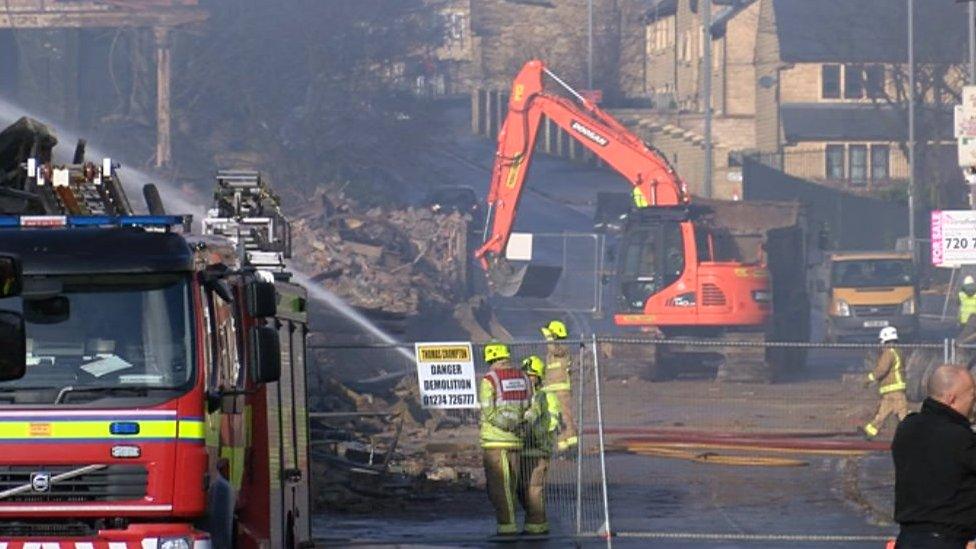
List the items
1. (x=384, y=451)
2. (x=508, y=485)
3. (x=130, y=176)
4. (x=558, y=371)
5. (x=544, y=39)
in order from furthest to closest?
(x=544, y=39) → (x=130, y=176) → (x=384, y=451) → (x=558, y=371) → (x=508, y=485)

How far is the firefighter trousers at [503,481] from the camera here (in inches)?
651

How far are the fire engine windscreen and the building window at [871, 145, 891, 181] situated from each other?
7278cm

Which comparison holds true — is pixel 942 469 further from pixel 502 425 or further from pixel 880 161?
pixel 880 161

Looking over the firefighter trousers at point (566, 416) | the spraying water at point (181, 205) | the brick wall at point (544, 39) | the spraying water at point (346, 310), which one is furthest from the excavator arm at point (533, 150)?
the brick wall at point (544, 39)

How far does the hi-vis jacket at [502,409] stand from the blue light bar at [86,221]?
607cm

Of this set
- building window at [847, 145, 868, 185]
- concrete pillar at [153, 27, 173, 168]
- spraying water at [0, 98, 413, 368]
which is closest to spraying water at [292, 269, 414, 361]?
spraying water at [0, 98, 413, 368]

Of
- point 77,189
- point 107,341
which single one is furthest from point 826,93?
point 107,341

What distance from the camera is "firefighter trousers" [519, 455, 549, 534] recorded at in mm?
16797

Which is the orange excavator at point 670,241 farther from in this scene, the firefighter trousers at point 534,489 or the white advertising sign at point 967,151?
the firefighter trousers at point 534,489

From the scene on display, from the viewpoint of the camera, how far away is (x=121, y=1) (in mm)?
52156

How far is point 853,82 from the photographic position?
82312 mm

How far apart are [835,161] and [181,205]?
142ft

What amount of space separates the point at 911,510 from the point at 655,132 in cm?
7815

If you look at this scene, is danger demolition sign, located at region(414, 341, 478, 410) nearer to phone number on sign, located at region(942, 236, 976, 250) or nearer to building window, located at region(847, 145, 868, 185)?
phone number on sign, located at region(942, 236, 976, 250)
